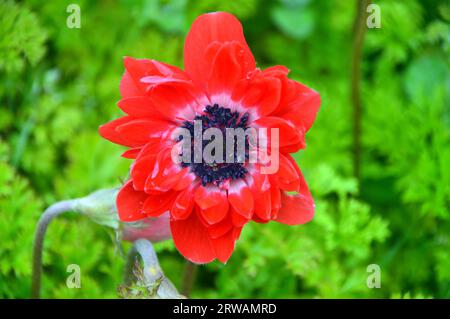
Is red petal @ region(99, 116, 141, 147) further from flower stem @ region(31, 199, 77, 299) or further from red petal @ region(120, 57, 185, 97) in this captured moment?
flower stem @ region(31, 199, 77, 299)

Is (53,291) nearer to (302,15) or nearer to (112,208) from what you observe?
(112,208)

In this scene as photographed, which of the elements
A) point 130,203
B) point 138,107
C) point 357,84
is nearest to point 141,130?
point 138,107

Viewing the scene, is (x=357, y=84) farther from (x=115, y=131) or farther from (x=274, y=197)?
(x=115, y=131)

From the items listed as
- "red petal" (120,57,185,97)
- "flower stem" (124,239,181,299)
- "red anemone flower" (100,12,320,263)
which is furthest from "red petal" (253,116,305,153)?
"flower stem" (124,239,181,299)

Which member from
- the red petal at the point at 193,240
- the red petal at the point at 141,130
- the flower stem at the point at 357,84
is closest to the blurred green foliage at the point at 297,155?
the flower stem at the point at 357,84

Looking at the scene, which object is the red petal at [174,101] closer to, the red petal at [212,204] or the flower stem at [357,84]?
the red petal at [212,204]

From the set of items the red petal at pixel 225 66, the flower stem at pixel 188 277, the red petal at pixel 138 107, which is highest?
the red petal at pixel 225 66

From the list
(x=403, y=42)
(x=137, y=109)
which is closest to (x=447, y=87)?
(x=403, y=42)
